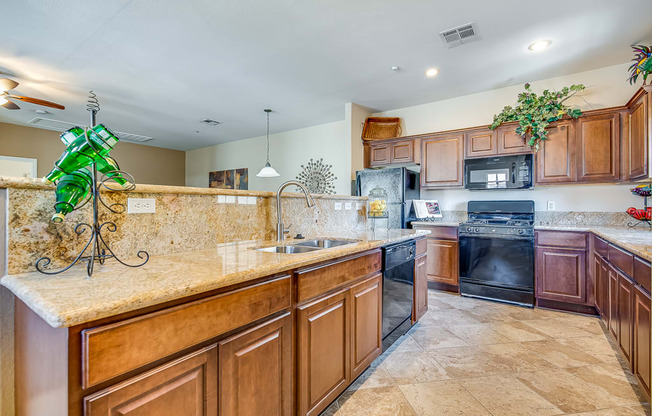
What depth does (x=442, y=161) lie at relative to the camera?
3982mm

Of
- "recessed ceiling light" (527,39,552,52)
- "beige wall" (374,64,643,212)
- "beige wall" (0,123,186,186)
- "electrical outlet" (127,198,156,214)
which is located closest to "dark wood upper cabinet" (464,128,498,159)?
"beige wall" (374,64,643,212)

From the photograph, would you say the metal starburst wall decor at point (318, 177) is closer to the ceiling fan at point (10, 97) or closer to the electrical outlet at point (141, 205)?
Result: the ceiling fan at point (10, 97)

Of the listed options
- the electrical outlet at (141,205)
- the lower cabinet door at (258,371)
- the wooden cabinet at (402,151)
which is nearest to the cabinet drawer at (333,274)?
the lower cabinet door at (258,371)

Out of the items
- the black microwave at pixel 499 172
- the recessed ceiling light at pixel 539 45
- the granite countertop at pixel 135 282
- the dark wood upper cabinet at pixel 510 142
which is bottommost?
the granite countertop at pixel 135 282

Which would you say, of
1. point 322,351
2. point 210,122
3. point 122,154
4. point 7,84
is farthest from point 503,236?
point 122,154

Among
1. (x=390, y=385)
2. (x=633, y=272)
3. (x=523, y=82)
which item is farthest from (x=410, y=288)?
(x=523, y=82)

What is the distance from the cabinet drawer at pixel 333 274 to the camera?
4.50 feet

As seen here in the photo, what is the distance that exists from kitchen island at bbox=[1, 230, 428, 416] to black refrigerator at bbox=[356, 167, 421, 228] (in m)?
2.34

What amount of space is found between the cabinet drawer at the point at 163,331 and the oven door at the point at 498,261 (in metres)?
3.04

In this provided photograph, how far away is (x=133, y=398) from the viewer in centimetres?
79

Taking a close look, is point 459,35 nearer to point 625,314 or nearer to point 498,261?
point 498,261

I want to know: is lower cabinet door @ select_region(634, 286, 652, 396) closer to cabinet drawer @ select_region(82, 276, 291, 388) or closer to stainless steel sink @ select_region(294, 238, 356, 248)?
stainless steel sink @ select_region(294, 238, 356, 248)

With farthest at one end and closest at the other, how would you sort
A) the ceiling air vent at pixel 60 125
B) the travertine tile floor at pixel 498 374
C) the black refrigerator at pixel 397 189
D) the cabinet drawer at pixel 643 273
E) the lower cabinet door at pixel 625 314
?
the ceiling air vent at pixel 60 125 < the black refrigerator at pixel 397 189 < the lower cabinet door at pixel 625 314 < the travertine tile floor at pixel 498 374 < the cabinet drawer at pixel 643 273

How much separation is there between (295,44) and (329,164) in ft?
9.26
